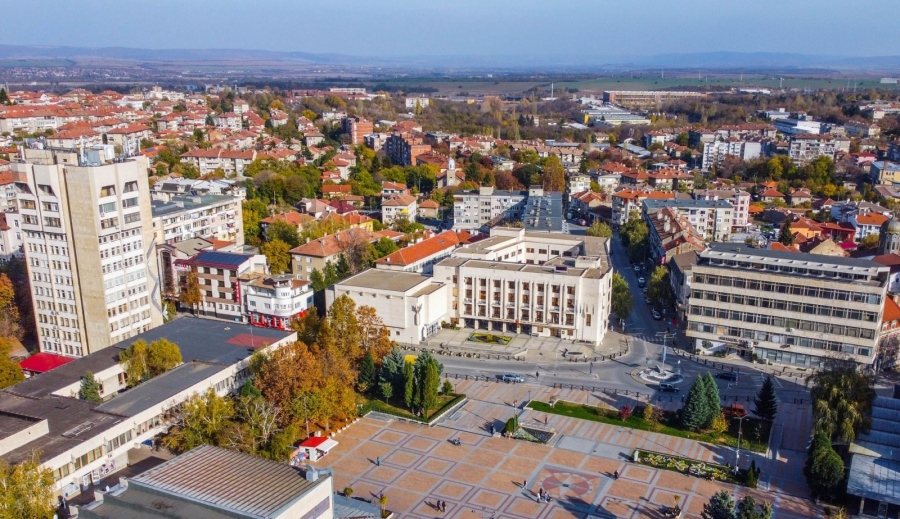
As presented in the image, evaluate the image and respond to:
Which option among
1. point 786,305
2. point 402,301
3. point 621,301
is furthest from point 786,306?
point 402,301

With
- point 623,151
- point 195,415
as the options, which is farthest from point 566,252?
point 623,151

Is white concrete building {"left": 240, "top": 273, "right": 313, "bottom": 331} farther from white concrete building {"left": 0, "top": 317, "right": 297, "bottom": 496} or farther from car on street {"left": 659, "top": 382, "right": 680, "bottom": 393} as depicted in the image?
car on street {"left": 659, "top": 382, "right": 680, "bottom": 393}

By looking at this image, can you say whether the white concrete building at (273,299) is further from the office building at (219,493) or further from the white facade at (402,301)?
the office building at (219,493)

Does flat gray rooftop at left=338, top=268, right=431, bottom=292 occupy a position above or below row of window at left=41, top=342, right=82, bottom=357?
above

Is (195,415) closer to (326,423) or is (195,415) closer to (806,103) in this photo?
(326,423)

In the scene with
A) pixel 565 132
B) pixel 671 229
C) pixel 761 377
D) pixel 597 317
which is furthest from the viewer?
pixel 565 132

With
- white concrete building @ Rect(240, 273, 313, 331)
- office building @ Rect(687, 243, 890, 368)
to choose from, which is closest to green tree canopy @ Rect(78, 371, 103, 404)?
white concrete building @ Rect(240, 273, 313, 331)
